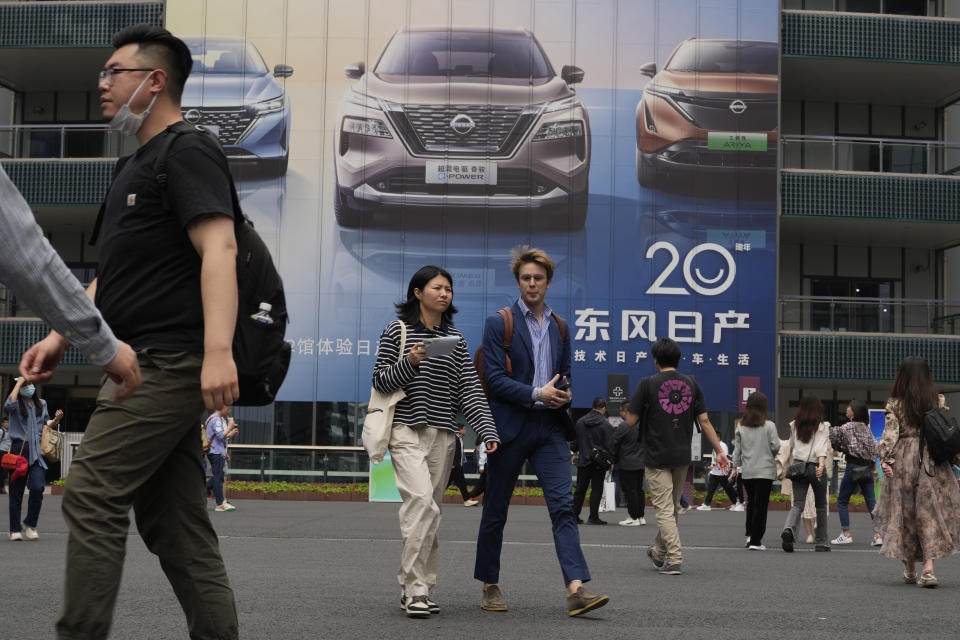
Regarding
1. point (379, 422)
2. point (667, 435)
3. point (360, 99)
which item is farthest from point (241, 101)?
point (379, 422)

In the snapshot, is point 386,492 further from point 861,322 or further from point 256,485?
point 861,322

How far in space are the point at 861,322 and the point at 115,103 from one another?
2829 cm

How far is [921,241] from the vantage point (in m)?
32.9

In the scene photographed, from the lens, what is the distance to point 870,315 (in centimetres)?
3008

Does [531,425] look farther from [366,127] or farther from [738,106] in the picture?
[738,106]

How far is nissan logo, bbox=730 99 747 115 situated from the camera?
100ft

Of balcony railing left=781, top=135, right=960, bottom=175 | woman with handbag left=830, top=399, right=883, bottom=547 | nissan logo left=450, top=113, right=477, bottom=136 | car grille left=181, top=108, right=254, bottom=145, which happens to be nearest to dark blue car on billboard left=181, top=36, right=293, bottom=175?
car grille left=181, top=108, right=254, bottom=145

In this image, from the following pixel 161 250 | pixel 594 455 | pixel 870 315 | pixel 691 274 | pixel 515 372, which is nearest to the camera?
pixel 161 250

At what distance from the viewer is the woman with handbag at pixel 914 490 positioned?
30.3ft

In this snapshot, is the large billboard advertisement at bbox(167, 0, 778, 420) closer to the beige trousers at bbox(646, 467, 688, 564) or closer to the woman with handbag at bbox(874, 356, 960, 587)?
the beige trousers at bbox(646, 467, 688, 564)

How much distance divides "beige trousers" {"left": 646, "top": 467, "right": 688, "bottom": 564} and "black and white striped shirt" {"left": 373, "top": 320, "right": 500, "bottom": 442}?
9.96 feet

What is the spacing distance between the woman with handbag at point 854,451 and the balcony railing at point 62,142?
71.8 ft

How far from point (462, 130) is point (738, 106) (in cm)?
722

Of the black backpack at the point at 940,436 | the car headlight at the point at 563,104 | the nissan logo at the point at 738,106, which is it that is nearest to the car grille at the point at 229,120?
the car headlight at the point at 563,104
